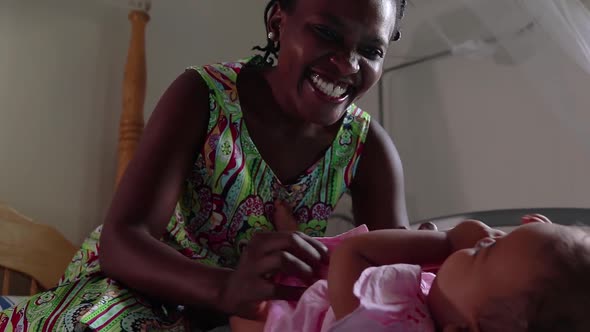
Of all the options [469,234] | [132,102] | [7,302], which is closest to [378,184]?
[469,234]

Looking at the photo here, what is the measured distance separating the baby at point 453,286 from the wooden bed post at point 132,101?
5.35ft

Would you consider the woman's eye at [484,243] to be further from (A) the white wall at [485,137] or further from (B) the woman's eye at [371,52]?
(A) the white wall at [485,137]

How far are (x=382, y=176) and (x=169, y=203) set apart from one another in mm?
438

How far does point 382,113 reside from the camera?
87.7 inches

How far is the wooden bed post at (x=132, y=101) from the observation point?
236 centimetres

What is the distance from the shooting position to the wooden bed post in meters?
2.36

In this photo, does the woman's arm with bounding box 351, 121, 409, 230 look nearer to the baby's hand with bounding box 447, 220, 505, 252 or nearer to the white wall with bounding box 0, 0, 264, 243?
the baby's hand with bounding box 447, 220, 505, 252

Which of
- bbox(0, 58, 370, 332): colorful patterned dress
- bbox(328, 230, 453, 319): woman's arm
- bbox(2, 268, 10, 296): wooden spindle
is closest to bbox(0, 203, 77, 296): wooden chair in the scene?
bbox(2, 268, 10, 296): wooden spindle

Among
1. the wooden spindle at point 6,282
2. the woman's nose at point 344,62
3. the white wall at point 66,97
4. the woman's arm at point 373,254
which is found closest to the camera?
the woman's arm at point 373,254

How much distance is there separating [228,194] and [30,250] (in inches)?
47.9

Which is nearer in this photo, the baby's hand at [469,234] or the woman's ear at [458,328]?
the woman's ear at [458,328]

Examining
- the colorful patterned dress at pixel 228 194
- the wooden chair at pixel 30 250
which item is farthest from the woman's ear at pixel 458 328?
the wooden chair at pixel 30 250

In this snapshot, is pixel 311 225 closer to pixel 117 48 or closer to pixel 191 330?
pixel 191 330

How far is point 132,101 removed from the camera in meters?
2.37
